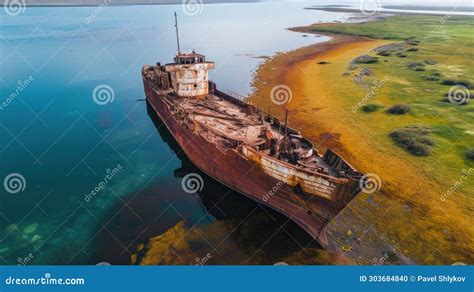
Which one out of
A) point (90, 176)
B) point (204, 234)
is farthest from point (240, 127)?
point (90, 176)

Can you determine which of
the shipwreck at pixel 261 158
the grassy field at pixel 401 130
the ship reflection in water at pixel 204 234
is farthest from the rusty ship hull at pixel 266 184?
the grassy field at pixel 401 130

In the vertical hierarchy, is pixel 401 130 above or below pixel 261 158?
below

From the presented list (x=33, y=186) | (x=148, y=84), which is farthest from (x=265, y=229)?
(x=148, y=84)

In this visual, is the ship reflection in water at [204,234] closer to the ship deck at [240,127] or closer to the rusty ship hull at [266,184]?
the rusty ship hull at [266,184]

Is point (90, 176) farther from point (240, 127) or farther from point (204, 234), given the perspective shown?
point (240, 127)

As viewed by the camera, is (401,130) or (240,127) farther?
(401,130)

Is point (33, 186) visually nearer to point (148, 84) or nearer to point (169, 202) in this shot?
point (169, 202)
